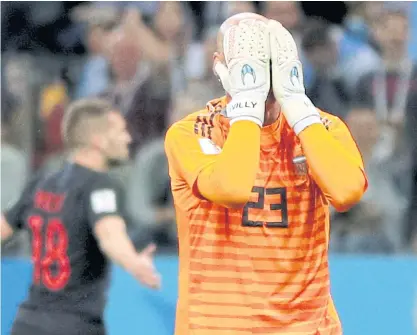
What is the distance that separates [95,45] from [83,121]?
7.80ft

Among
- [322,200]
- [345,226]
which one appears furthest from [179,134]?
[345,226]

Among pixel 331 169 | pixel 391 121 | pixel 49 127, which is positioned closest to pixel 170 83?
pixel 49 127

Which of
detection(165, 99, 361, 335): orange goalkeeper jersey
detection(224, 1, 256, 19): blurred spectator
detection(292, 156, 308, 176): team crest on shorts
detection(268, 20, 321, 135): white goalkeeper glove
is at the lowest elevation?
detection(165, 99, 361, 335): orange goalkeeper jersey

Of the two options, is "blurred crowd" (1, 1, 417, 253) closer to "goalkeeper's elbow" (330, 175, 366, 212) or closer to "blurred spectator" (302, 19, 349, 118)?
"blurred spectator" (302, 19, 349, 118)

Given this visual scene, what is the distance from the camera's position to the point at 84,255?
4809mm

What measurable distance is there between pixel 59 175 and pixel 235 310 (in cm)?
193

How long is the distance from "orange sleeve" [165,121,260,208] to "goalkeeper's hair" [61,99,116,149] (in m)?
1.92

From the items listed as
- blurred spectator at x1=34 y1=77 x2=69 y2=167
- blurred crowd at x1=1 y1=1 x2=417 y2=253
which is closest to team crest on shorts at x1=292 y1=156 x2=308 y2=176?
blurred crowd at x1=1 y1=1 x2=417 y2=253

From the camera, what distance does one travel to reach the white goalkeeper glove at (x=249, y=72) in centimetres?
307

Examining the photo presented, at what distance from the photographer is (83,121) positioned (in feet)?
16.6

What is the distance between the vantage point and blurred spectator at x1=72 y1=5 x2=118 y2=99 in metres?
7.14

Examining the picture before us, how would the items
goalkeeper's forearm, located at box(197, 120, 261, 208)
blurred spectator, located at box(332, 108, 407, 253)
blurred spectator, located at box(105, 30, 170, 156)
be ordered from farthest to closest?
blurred spectator, located at box(105, 30, 170, 156) → blurred spectator, located at box(332, 108, 407, 253) → goalkeeper's forearm, located at box(197, 120, 261, 208)

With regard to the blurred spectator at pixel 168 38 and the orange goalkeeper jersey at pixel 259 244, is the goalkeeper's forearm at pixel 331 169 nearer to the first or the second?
the orange goalkeeper jersey at pixel 259 244

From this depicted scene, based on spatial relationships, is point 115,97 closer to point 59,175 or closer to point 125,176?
point 125,176
